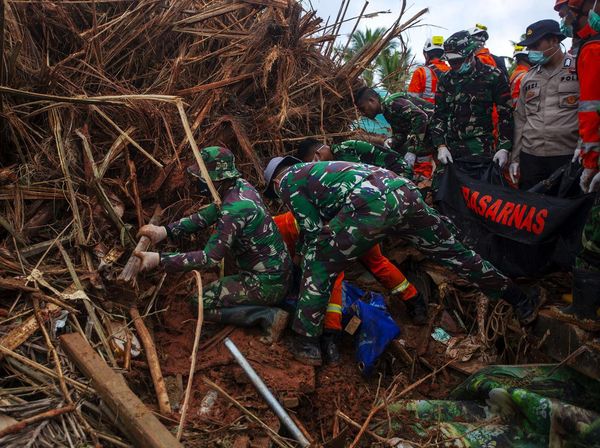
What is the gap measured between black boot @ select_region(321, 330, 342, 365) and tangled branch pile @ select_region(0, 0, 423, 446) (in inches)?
57.9

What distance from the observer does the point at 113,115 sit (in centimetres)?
429

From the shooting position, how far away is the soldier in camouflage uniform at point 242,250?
3.57 m

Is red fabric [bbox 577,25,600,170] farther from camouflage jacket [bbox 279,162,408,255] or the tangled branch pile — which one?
the tangled branch pile

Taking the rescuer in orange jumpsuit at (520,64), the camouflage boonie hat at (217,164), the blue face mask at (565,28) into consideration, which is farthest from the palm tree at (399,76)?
the camouflage boonie hat at (217,164)

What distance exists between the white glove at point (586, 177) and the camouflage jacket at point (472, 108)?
101 centimetres

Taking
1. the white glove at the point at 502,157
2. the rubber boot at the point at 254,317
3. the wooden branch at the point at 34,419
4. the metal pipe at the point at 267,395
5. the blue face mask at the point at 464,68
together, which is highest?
the blue face mask at the point at 464,68

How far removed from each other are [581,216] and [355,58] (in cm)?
335

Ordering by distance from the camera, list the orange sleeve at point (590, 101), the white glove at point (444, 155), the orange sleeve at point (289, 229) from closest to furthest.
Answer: the orange sleeve at point (590, 101) → the orange sleeve at point (289, 229) → the white glove at point (444, 155)

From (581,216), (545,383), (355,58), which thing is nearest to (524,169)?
(581,216)

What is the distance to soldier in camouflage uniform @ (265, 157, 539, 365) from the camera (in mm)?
3414

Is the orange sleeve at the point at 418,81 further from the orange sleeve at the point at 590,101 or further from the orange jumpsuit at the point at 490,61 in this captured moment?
the orange sleeve at the point at 590,101

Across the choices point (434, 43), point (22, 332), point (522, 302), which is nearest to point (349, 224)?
point (522, 302)

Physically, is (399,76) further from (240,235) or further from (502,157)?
(240,235)

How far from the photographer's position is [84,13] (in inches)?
186
